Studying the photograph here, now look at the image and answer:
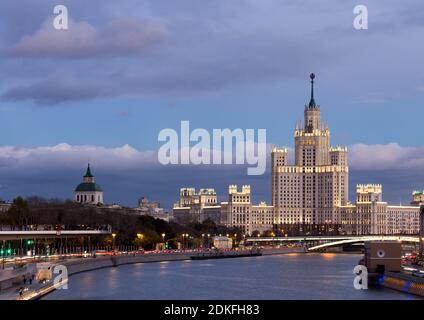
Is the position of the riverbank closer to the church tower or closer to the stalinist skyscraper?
the church tower

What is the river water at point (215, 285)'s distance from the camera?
3372 centimetres

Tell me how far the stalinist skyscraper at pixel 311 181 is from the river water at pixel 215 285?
254 feet

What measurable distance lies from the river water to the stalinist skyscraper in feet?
254

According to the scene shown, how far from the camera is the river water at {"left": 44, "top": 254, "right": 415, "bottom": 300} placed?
3372cm

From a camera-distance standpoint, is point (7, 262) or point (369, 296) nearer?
point (369, 296)

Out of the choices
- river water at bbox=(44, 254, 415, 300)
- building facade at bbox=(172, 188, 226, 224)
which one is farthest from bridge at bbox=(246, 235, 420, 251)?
river water at bbox=(44, 254, 415, 300)

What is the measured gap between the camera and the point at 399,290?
3484cm

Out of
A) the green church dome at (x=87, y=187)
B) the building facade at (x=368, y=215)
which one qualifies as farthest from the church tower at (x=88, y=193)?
the building facade at (x=368, y=215)

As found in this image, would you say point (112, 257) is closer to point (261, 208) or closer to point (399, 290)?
point (399, 290)
